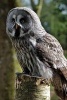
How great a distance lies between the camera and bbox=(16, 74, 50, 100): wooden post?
347 centimetres

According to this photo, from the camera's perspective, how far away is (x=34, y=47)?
4543 millimetres

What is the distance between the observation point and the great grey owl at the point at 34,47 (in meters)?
4.50

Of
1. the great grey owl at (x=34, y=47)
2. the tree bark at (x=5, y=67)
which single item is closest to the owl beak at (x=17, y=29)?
the great grey owl at (x=34, y=47)

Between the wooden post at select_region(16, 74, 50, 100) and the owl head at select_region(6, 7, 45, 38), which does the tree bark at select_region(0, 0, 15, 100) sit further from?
the wooden post at select_region(16, 74, 50, 100)

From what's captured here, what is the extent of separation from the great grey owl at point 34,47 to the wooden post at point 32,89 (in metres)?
0.95

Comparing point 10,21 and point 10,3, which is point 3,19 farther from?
point 10,21

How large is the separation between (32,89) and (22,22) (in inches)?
49.6

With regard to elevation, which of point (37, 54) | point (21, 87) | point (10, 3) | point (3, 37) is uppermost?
point (10, 3)

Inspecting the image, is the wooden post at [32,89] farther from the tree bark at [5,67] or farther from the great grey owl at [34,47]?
the tree bark at [5,67]

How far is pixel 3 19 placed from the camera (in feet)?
28.5

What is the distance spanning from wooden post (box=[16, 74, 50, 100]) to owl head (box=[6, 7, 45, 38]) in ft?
3.56

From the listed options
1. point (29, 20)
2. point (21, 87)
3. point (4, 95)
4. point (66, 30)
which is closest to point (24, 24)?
point (29, 20)

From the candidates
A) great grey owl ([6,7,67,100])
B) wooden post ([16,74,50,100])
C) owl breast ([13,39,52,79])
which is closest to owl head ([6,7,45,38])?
great grey owl ([6,7,67,100])

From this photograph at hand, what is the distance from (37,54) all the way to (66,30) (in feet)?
20.2
